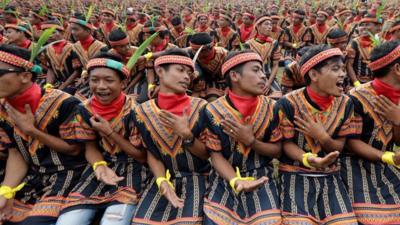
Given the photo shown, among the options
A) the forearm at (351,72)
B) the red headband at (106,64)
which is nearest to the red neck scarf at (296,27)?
the forearm at (351,72)

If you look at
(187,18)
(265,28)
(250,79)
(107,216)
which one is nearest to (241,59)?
(250,79)

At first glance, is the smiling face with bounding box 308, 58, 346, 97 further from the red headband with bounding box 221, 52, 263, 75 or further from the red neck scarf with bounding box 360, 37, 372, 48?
the red neck scarf with bounding box 360, 37, 372, 48

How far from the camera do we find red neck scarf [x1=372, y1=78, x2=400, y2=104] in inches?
118

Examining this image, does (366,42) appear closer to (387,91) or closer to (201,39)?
(201,39)

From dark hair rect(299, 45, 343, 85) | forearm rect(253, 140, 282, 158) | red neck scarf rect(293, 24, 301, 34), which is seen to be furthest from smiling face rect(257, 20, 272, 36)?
red neck scarf rect(293, 24, 301, 34)

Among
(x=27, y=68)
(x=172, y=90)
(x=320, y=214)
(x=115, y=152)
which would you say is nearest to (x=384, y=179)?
(x=320, y=214)

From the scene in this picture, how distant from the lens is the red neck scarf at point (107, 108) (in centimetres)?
330

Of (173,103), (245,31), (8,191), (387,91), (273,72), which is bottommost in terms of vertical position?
(245,31)

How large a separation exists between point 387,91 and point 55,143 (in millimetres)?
2752

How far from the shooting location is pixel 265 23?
22.4 feet

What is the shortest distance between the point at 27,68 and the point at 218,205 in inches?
73.7

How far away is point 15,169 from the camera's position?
11.0 ft

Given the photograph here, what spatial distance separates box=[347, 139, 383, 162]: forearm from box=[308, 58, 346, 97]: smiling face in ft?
1.44

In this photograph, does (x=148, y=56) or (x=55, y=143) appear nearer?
(x=55, y=143)
